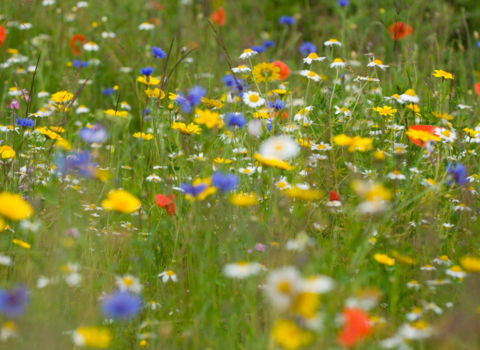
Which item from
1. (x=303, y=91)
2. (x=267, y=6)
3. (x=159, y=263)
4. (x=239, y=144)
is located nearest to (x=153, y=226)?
(x=159, y=263)

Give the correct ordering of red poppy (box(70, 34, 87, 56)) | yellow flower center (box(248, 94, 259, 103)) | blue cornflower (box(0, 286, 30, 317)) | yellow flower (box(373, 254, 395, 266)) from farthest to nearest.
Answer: red poppy (box(70, 34, 87, 56)) < yellow flower center (box(248, 94, 259, 103)) < yellow flower (box(373, 254, 395, 266)) < blue cornflower (box(0, 286, 30, 317))

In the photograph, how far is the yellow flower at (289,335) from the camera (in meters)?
0.88

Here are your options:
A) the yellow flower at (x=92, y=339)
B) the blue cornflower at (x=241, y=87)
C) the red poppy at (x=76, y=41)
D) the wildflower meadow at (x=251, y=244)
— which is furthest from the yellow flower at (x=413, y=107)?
the red poppy at (x=76, y=41)

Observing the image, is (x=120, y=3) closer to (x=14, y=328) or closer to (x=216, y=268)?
(x=216, y=268)

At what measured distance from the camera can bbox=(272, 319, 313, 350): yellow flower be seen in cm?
88

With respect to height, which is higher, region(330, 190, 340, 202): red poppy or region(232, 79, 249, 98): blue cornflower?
region(232, 79, 249, 98): blue cornflower

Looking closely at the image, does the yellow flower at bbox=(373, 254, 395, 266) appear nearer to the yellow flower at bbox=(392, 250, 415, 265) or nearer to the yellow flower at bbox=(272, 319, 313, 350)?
the yellow flower at bbox=(392, 250, 415, 265)

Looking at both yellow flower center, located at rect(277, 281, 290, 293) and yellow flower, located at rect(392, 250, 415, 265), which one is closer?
yellow flower center, located at rect(277, 281, 290, 293)

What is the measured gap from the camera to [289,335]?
34.9 inches

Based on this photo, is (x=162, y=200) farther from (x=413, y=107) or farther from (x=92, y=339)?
(x=413, y=107)

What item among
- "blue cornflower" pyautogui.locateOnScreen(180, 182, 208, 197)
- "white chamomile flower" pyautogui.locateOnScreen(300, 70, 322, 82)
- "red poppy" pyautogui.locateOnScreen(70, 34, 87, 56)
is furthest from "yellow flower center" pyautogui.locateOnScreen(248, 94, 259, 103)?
"red poppy" pyautogui.locateOnScreen(70, 34, 87, 56)

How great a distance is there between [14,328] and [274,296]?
1.66 ft

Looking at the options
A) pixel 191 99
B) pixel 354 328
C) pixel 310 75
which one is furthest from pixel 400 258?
pixel 310 75

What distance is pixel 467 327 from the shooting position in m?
1.02
